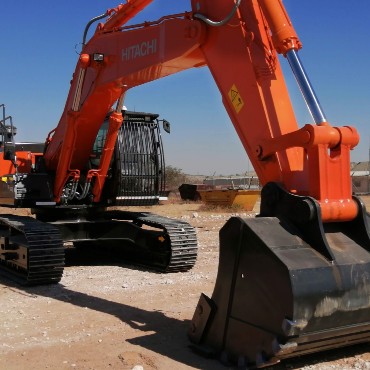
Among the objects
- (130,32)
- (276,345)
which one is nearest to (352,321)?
(276,345)

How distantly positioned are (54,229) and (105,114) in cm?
184

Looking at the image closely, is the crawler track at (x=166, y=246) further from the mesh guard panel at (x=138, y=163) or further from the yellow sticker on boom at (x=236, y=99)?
the yellow sticker on boom at (x=236, y=99)

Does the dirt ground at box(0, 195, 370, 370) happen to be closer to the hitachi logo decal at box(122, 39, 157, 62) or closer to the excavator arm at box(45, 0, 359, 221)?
the excavator arm at box(45, 0, 359, 221)

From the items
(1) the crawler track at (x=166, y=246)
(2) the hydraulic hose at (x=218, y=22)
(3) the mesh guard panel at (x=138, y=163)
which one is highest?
(2) the hydraulic hose at (x=218, y=22)

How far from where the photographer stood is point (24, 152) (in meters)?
10.3

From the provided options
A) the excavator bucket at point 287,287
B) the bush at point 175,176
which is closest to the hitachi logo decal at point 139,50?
the excavator bucket at point 287,287

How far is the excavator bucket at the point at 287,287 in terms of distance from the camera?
4.52 meters

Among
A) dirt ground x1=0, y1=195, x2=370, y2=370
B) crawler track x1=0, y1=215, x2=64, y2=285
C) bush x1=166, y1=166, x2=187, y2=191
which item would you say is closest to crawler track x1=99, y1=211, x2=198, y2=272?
dirt ground x1=0, y1=195, x2=370, y2=370

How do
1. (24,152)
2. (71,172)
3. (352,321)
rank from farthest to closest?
(24,152), (71,172), (352,321)

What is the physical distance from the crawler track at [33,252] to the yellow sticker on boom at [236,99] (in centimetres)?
379

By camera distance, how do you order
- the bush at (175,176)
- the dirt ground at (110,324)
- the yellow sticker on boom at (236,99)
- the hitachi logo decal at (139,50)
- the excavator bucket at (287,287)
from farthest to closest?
the bush at (175,176) < the hitachi logo decal at (139,50) < the yellow sticker on boom at (236,99) < the dirt ground at (110,324) < the excavator bucket at (287,287)

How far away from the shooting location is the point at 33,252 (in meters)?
8.25

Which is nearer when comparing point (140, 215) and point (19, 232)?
point (19, 232)

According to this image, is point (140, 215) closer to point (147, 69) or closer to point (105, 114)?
point (105, 114)
